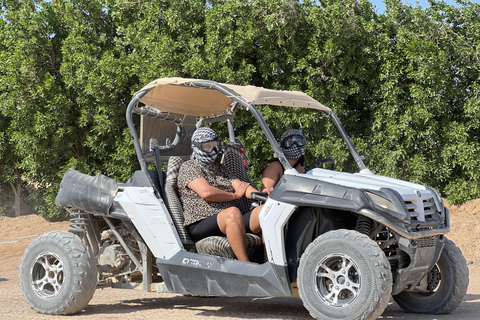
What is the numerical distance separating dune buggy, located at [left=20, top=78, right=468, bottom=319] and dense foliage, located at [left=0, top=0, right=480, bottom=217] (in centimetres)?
647

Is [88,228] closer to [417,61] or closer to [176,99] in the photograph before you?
[176,99]

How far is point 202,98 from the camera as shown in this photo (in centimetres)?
722

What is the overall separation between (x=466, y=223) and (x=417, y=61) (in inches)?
140

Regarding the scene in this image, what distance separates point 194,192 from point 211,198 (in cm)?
22

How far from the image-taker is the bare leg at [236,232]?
5723 millimetres

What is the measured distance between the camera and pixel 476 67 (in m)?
14.2

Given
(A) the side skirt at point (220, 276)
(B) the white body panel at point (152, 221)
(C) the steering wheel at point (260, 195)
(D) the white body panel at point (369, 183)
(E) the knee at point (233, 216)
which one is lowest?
(A) the side skirt at point (220, 276)

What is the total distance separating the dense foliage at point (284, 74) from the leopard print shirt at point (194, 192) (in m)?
7.17

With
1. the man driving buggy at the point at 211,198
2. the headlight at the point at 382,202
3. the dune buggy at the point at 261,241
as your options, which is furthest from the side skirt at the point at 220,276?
the headlight at the point at 382,202

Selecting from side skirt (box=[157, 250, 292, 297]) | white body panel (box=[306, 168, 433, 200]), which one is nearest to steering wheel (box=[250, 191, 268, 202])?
white body panel (box=[306, 168, 433, 200])

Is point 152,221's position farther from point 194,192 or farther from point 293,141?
point 293,141

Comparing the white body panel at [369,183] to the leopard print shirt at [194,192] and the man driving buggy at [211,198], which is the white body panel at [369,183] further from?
the leopard print shirt at [194,192]

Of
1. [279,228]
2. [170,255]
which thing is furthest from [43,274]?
[279,228]

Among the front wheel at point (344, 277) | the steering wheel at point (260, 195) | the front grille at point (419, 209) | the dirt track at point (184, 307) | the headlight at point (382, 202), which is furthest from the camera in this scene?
the dirt track at point (184, 307)
